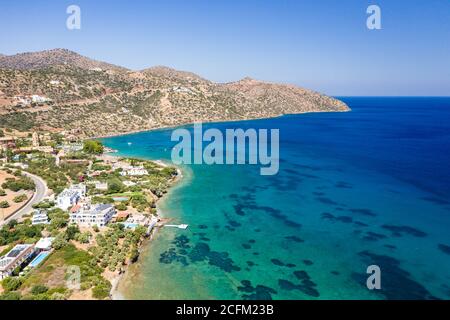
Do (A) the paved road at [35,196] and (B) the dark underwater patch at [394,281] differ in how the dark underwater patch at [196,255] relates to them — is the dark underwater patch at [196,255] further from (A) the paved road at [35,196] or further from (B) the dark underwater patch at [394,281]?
(A) the paved road at [35,196]

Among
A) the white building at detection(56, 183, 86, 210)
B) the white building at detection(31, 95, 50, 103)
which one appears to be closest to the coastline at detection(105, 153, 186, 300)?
the white building at detection(56, 183, 86, 210)

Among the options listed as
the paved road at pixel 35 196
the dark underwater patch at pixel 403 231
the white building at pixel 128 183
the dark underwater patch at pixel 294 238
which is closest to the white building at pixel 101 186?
the white building at pixel 128 183

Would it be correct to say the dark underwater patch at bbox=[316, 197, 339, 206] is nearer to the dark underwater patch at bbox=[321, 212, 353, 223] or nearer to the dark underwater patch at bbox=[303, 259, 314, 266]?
the dark underwater patch at bbox=[321, 212, 353, 223]

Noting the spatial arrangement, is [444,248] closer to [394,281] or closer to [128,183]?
[394,281]

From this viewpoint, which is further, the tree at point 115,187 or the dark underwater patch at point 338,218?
the tree at point 115,187

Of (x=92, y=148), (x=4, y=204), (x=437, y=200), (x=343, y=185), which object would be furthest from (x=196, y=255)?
(x=92, y=148)
